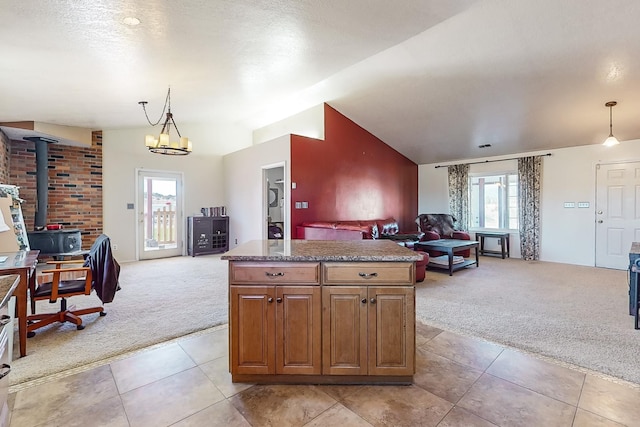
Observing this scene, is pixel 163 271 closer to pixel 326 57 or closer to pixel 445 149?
pixel 326 57

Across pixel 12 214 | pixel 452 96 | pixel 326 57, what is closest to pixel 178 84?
pixel 326 57

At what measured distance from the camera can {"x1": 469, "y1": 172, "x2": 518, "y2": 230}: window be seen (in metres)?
6.85

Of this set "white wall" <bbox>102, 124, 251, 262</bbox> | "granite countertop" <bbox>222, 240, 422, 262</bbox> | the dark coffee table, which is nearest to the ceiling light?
"granite countertop" <bbox>222, 240, 422, 262</bbox>

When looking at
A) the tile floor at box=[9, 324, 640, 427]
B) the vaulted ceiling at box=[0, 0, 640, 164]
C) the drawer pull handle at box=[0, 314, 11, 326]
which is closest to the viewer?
the drawer pull handle at box=[0, 314, 11, 326]

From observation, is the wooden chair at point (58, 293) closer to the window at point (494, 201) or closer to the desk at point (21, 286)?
→ the desk at point (21, 286)

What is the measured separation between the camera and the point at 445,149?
7020 mm

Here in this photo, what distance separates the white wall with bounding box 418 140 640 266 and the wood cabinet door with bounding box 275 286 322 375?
253 inches

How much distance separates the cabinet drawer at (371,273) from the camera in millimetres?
1868

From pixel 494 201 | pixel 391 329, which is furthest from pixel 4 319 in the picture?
pixel 494 201

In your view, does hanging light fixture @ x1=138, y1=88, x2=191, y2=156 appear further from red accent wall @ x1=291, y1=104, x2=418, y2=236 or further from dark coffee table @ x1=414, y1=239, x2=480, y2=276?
dark coffee table @ x1=414, y1=239, x2=480, y2=276

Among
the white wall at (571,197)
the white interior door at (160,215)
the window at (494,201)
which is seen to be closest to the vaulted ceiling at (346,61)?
the white wall at (571,197)

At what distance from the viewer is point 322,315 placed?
1887 mm

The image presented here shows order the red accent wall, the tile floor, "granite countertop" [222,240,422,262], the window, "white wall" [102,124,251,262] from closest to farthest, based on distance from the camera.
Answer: the tile floor < "granite countertop" [222,240,422,262] < the red accent wall < "white wall" [102,124,251,262] < the window

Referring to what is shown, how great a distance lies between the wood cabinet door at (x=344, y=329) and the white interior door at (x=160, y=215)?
6.01m
